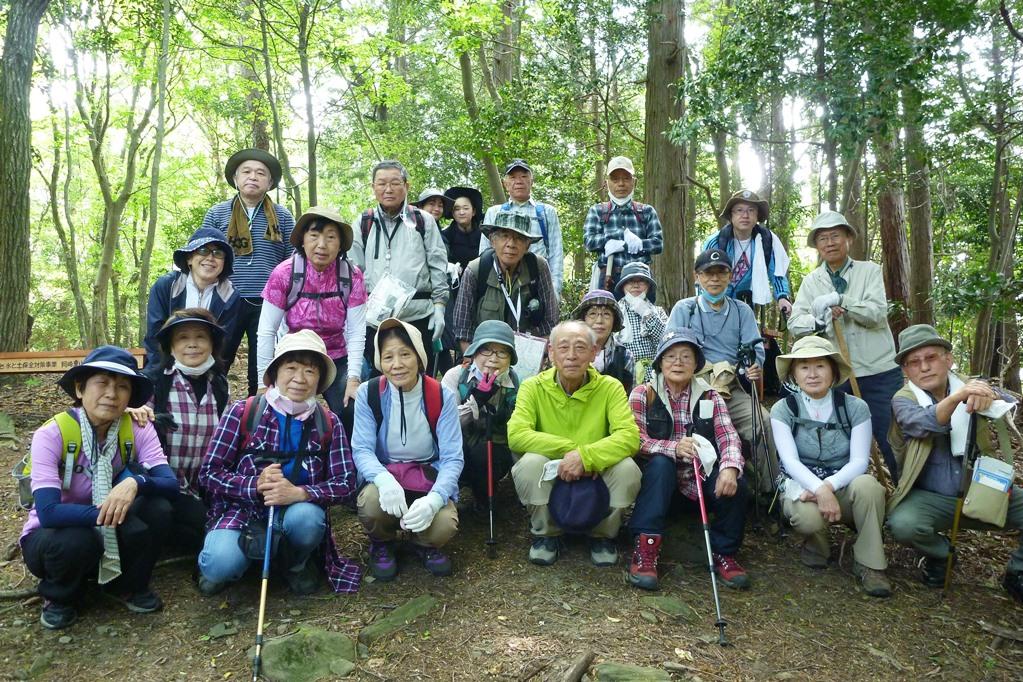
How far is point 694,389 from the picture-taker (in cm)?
511

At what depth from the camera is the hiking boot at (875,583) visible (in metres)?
4.68

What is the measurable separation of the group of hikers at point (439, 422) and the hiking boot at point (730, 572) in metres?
0.02

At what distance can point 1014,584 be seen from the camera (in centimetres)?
475

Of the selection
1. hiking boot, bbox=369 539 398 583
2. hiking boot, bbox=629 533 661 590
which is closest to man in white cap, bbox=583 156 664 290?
hiking boot, bbox=629 533 661 590

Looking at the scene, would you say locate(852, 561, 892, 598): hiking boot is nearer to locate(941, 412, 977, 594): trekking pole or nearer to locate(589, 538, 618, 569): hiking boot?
locate(941, 412, 977, 594): trekking pole

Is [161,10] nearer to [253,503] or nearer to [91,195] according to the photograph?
[253,503]

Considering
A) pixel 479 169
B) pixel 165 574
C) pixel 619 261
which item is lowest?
pixel 165 574

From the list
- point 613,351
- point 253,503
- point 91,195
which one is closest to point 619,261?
point 613,351

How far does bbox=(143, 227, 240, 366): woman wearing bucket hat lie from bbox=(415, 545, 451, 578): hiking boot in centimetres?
233

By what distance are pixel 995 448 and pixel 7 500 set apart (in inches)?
301

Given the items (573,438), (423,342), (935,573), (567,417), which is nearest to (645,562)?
(573,438)

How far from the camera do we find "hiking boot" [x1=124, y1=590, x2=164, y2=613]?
13.6 ft

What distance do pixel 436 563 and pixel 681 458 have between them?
182 centimetres

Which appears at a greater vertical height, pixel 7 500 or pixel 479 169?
pixel 479 169
